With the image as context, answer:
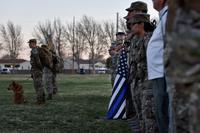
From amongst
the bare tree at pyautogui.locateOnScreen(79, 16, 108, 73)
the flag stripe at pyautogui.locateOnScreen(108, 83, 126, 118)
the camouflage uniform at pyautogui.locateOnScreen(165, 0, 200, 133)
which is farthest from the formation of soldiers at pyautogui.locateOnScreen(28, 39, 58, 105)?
the bare tree at pyautogui.locateOnScreen(79, 16, 108, 73)

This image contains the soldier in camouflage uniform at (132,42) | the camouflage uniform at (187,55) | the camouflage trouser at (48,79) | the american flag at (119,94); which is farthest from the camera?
the camouflage trouser at (48,79)

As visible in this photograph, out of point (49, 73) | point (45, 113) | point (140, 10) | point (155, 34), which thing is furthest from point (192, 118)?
point (49, 73)

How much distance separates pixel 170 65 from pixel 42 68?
12.0m

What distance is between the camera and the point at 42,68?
13.6 meters

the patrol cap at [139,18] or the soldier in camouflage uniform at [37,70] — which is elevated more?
the patrol cap at [139,18]

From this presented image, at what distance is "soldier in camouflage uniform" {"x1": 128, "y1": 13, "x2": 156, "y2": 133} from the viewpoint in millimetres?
4996

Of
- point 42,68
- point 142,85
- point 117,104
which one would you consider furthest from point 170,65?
point 42,68

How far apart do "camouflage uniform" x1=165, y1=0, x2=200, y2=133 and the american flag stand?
19.9ft

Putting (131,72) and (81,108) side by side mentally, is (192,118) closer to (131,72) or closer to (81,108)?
(131,72)

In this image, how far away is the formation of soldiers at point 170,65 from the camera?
1723mm

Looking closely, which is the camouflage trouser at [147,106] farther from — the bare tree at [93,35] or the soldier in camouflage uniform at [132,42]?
the bare tree at [93,35]

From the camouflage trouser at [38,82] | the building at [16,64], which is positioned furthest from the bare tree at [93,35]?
the camouflage trouser at [38,82]

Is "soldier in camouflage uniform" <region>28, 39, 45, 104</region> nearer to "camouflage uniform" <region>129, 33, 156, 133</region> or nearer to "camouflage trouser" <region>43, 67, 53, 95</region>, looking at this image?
"camouflage trouser" <region>43, 67, 53, 95</region>

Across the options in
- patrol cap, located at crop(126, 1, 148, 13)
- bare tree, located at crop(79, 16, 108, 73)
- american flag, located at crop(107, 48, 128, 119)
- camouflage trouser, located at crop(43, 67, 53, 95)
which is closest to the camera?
patrol cap, located at crop(126, 1, 148, 13)
